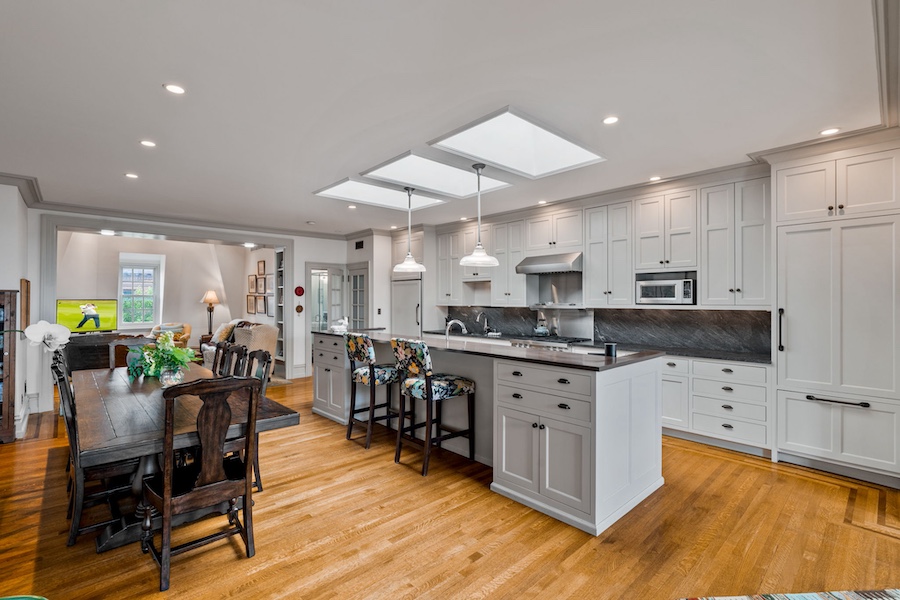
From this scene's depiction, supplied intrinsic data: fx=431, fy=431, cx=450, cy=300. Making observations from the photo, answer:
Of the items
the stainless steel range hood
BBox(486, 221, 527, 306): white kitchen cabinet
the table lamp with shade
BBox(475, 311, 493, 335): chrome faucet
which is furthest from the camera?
the table lamp with shade

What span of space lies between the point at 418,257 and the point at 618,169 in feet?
12.2

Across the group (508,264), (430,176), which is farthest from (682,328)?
(430,176)

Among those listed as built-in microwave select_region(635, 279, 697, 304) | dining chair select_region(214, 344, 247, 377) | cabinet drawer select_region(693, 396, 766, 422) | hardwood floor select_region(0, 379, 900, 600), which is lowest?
hardwood floor select_region(0, 379, 900, 600)

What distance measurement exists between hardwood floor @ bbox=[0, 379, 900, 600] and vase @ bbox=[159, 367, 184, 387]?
0.95 meters

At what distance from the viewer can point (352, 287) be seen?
7836 mm

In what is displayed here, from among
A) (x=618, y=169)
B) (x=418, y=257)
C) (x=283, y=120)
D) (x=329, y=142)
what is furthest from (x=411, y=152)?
(x=418, y=257)

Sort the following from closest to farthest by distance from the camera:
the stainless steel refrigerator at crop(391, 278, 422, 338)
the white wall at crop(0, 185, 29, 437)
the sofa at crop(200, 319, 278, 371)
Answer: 1. the white wall at crop(0, 185, 29, 437)
2. the sofa at crop(200, 319, 278, 371)
3. the stainless steel refrigerator at crop(391, 278, 422, 338)

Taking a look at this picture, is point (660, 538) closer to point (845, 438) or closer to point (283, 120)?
point (845, 438)

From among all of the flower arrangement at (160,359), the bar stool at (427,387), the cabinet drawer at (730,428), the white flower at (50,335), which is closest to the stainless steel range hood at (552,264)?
the cabinet drawer at (730,428)

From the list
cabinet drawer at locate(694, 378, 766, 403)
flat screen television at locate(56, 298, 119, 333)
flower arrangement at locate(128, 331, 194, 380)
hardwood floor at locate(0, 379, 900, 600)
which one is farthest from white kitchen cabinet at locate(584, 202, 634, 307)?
flat screen television at locate(56, 298, 119, 333)

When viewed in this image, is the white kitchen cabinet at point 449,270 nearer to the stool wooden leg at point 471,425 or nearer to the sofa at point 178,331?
the stool wooden leg at point 471,425

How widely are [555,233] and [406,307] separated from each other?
2813 millimetres

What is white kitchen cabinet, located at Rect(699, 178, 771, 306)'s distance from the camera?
3.83 meters

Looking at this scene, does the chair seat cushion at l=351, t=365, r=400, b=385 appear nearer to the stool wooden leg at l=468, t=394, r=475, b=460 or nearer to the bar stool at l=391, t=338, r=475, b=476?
the bar stool at l=391, t=338, r=475, b=476
